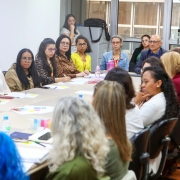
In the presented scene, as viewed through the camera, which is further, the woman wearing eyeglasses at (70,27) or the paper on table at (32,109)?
the woman wearing eyeglasses at (70,27)

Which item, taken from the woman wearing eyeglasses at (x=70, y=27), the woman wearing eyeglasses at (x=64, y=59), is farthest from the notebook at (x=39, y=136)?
the woman wearing eyeglasses at (x=70, y=27)

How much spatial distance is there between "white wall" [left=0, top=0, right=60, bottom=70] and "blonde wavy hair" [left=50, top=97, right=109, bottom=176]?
488cm

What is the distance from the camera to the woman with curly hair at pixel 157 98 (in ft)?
10.0

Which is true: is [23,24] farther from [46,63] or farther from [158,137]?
[158,137]

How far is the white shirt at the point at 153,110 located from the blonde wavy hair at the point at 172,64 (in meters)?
1.13

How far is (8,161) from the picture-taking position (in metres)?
1.42

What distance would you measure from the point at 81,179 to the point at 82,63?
483cm

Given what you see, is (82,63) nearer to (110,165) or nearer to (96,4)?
(96,4)

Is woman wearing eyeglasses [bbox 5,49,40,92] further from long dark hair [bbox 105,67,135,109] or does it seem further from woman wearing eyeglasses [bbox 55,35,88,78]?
long dark hair [bbox 105,67,135,109]

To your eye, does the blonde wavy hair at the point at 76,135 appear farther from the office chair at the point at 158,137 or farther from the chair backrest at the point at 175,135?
the chair backrest at the point at 175,135

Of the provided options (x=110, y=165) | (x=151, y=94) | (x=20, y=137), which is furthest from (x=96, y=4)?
(x=110, y=165)

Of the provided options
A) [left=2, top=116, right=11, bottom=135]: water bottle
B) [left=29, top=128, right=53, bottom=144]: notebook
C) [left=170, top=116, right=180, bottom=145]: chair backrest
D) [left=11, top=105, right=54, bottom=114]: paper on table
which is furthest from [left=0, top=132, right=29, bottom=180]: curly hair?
[left=170, top=116, right=180, bottom=145]: chair backrest

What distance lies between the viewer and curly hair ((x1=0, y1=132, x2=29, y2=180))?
142 centimetres

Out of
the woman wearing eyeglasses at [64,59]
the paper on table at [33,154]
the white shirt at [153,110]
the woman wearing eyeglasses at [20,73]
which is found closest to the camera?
the paper on table at [33,154]
